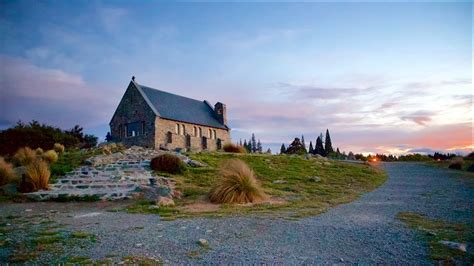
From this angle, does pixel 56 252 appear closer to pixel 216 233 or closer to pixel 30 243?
pixel 30 243

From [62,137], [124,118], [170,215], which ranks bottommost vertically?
[170,215]

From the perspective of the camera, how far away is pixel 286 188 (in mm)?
12312

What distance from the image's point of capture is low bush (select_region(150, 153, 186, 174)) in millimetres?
14758

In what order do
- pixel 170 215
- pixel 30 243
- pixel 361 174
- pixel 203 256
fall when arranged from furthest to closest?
pixel 361 174 → pixel 170 215 → pixel 30 243 → pixel 203 256

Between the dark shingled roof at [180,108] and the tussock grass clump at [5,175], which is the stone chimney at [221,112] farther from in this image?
the tussock grass clump at [5,175]

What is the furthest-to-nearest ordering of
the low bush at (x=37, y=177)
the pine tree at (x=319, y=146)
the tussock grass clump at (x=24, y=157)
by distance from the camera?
the pine tree at (x=319, y=146) → the tussock grass clump at (x=24, y=157) → the low bush at (x=37, y=177)

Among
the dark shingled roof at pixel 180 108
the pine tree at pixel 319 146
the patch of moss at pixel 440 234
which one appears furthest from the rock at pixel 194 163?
the pine tree at pixel 319 146

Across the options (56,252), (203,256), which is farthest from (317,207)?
(56,252)

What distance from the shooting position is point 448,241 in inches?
190

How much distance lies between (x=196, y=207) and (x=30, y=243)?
4.44 meters

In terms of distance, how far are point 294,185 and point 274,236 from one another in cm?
763

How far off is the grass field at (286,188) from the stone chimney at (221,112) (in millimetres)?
17803

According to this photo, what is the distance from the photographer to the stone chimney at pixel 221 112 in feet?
124

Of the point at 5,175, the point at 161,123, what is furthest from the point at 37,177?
the point at 161,123
